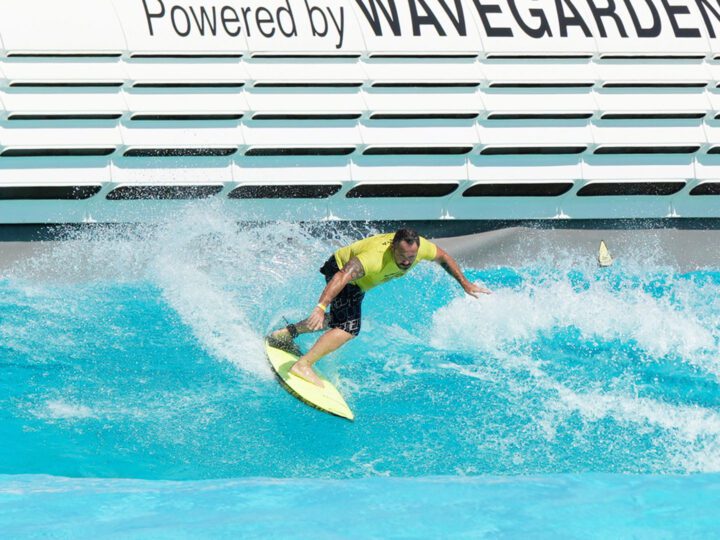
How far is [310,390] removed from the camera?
20.1 ft

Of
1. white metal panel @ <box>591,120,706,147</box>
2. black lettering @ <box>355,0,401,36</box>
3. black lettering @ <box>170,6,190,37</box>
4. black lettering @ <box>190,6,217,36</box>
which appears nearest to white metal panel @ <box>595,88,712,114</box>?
white metal panel @ <box>591,120,706,147</box>

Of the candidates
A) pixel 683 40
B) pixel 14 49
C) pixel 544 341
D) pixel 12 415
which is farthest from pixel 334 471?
pixel 683 40

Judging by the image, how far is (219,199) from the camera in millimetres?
8617

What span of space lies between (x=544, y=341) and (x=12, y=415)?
384 cm

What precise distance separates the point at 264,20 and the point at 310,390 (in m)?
3.72

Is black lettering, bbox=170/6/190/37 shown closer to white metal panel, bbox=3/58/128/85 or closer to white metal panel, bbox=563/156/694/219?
white metal panel, bbox=3/58/128/85

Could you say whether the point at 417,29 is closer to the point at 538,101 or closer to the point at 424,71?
the point at 424,71

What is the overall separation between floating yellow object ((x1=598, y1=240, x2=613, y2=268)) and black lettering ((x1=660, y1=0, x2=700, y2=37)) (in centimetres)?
206

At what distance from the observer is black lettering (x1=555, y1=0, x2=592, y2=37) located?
9.04m

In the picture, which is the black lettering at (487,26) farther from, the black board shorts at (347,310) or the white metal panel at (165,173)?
the black board shorts at (347,310)

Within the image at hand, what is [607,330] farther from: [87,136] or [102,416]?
[87,136]

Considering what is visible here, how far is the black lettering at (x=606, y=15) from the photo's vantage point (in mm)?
9117

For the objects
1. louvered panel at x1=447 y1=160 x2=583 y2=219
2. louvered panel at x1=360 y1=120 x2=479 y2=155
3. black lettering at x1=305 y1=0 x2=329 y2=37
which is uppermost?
black lettering at x1=305 y1=0 x2=329 y2=37

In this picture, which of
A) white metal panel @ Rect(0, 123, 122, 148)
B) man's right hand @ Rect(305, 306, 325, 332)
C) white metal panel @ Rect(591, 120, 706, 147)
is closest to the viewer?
man's right hand @ Rect(305, 306, 325, 332)
